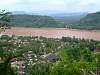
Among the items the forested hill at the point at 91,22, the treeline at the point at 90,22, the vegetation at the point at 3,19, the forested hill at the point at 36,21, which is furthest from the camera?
the forested hill at the point at 36,21

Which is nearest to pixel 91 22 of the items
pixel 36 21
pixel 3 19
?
pixel 36 21

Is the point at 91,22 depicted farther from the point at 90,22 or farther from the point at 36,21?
the point at 36,21

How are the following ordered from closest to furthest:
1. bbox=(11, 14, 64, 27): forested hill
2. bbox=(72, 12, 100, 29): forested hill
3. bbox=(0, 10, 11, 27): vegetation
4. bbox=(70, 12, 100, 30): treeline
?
bbox=(0, 10, 11, 27): vegetation < bbox=(70, 12, 100, 30): treeline < bbox=(72, 12, 100, 29): forested hill < bbox=(11, 14, 64, 27): forested hill

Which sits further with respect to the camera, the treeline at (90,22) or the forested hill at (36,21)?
the forested hill at (36,21)

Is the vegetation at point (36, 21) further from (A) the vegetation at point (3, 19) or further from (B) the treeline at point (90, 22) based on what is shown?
(A) the vegetation at point (3, 19)

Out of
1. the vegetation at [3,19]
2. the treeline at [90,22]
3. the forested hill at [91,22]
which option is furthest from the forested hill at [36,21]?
the vegetation at [3,19]

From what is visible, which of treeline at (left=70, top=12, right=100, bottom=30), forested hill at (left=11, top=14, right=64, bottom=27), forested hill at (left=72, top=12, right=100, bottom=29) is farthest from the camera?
forested hill at (left=11, top=14, right=64, bottom=27)

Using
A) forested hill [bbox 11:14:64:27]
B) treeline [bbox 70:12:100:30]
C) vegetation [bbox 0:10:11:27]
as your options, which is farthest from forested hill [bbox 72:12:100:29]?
vegetation [bbox 0:10:11:27]

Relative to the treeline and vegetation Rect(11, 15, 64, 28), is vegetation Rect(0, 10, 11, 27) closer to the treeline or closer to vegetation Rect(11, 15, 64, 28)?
the treeline

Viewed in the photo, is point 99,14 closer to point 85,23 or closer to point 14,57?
point 85,23

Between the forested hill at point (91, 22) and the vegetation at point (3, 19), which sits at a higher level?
the vegetation at point (3, 19)

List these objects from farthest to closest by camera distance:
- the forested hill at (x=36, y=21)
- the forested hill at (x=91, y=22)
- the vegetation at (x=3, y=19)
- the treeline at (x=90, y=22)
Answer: the forested hill at (x=36, y=21) < the forested hill at (x=91, y=22) < the treeline at (x=90, y=22) < the vegetation at (x=3, y=19)
